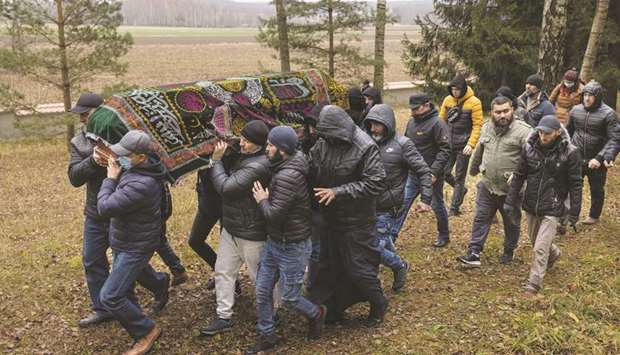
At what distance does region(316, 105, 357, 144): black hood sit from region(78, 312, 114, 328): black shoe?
3.13m

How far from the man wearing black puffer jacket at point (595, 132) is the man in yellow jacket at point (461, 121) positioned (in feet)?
4.85

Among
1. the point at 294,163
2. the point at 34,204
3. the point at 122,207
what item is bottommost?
the point at 34,204

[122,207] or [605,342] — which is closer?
[122,207]

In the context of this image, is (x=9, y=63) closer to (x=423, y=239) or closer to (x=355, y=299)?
(x=423, y=239)

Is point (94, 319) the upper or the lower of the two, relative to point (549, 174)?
lower

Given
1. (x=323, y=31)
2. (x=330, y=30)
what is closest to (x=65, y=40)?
(x=323, y=31)

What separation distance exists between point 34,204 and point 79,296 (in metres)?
6.52

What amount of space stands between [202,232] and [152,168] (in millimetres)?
1466

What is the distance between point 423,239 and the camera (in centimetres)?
850

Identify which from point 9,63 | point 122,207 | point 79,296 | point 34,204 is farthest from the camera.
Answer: point 9,63

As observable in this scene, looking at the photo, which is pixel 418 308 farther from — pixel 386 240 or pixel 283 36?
pixel 283 36

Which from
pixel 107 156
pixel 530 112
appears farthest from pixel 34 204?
pixel 530 112

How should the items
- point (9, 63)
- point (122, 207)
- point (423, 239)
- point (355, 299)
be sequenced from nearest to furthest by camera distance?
point (122, 207) < point (355, 299) < point (423, 239) < point (9, 63)

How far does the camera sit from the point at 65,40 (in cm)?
1700
